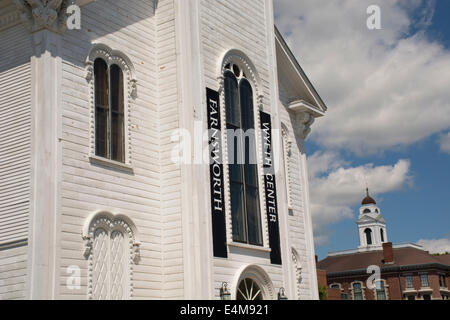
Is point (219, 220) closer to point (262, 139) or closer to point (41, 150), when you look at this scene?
point (262, 139)

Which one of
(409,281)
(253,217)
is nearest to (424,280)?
(409,281)

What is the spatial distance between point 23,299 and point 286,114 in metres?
15.2

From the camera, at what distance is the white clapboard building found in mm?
16312

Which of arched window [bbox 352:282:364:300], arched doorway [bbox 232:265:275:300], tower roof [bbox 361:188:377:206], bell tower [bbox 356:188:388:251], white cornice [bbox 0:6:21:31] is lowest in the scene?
arched doorway [bbox 232:265:275:300]

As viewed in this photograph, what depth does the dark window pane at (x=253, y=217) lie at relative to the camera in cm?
2139

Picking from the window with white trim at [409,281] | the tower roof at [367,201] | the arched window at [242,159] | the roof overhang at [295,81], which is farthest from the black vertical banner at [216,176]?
the tower roof at [367,201]

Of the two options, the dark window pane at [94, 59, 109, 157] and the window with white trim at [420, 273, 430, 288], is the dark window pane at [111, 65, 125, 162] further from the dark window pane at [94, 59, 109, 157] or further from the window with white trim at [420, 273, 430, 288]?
the window with white trim at [420, 273, 430, 288]

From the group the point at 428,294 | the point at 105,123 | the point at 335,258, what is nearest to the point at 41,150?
the point at 105,123

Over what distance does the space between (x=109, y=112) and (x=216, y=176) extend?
12.7ft

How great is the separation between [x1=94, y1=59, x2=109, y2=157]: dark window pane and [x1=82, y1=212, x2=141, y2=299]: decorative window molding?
1979 mm

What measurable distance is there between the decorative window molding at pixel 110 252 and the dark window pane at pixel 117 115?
196cm

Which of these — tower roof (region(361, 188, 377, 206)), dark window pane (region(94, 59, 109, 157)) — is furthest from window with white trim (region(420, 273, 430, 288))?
dark window pane (region(94, 59, 109, 157))

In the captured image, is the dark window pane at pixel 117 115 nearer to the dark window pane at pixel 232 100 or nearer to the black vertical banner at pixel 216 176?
the black vertical banner at pixel 216 176

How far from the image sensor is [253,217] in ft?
71.2
